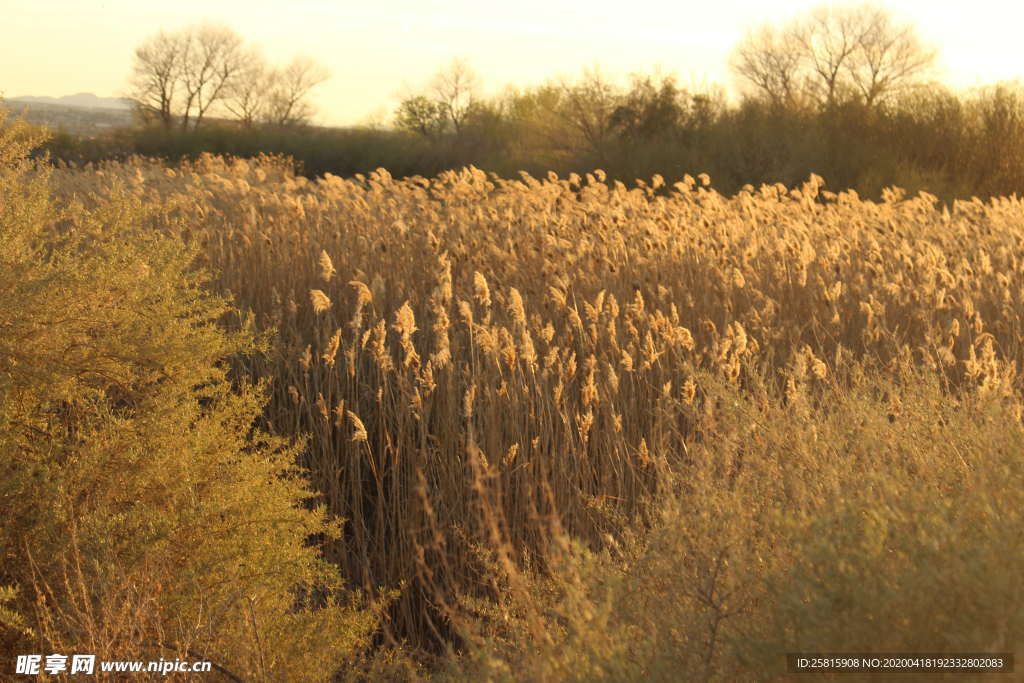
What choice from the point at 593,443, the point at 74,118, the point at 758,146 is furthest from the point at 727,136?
the point at 74,118

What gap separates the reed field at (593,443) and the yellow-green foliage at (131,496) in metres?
0.02

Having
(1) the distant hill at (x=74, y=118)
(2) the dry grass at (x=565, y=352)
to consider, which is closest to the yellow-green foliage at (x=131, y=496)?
(2) the dry grass at (x=565, y=352)

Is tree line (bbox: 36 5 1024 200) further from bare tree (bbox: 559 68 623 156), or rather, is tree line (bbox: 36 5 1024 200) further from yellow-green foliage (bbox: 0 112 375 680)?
yellow-green foliage (bbox: 0 112 375 680)

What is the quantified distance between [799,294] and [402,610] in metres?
3.04

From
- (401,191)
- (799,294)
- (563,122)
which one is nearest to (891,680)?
(799,294)

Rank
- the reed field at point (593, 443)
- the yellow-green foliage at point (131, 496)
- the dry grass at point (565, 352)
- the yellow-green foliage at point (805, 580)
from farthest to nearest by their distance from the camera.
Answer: the dry grass at point (565, 352)
the yellow-green foliage at point (131, 496)
the reed field at point (593, 443)
the yellow-green foliage at point (805, 580)

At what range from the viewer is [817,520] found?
5.81 feet

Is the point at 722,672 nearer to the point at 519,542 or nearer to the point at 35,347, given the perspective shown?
the point at 519,542

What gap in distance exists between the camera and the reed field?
5.72 feet

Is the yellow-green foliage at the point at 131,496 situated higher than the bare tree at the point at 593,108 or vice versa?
the bare tree at the point at 593,108

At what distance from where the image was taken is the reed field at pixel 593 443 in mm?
1742

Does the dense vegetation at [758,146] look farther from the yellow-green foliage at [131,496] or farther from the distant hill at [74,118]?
the yellow-green foliage at [131,496]

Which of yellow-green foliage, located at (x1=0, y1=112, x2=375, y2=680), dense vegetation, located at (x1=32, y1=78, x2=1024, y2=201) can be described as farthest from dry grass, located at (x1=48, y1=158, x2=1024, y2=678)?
dense vegetation, located at (x1=32, y1=78, x2=1024, y2=201)

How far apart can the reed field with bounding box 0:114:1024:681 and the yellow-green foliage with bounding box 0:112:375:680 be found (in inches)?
0.8
